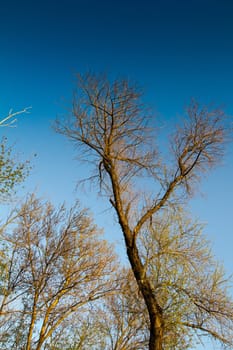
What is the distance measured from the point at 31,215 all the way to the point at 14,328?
15.9 feet

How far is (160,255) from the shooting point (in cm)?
866

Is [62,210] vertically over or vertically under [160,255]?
over

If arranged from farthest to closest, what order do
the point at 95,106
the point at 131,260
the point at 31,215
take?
the point at 31,215 → the point at 95,106 → the point at 131,260

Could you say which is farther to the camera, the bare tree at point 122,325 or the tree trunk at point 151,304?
the bare tree at point 122,325

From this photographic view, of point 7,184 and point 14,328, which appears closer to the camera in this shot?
point 7,184

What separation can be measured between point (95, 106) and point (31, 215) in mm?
9194

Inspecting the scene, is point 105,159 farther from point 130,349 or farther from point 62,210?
point 130,349

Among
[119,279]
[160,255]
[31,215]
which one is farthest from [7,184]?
[119,279]

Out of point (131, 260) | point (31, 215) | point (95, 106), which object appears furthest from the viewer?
point (31, 215)

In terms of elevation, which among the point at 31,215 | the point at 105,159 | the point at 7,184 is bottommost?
the point at 7,184

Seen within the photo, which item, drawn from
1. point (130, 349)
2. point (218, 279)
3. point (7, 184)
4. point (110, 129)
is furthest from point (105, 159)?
point (130, 349)

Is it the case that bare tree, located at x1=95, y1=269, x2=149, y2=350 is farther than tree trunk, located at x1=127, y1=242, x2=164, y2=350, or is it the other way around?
bare tree, located at x1=95, y1=269, x2=149, y2=350

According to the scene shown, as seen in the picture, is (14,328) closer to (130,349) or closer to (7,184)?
(130,349)

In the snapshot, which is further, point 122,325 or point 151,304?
point 122,325
